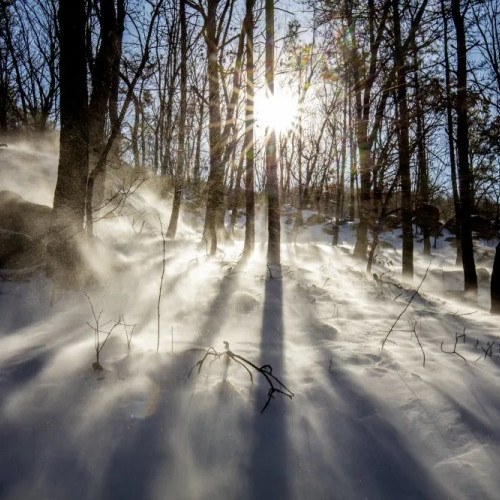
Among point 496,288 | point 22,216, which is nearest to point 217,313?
point 22,216

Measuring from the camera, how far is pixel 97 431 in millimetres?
1525

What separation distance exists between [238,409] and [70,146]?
11.8 ft

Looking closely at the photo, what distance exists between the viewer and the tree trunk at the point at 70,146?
3.90 m

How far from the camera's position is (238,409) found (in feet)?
5.71

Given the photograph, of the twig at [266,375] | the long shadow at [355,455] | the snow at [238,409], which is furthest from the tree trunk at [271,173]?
the long shadow at [355,455]

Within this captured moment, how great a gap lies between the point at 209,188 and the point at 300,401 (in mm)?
6733

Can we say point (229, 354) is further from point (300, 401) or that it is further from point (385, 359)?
point (385, 359)

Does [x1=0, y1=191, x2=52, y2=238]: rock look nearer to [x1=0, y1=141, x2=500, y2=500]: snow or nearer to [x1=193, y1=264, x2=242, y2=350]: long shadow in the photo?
[x1=0, y1=141, x2=500, y2=500]: snow

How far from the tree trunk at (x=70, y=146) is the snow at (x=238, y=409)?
59 centimetres

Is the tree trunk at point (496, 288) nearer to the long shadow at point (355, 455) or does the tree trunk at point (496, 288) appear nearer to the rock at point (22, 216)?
the long shadow at point (355, 455)

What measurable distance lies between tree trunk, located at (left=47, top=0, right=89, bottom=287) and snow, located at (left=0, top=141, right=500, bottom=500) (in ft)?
1.95

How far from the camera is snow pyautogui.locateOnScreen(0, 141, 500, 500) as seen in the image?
1.35 m

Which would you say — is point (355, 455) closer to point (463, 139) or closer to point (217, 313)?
point (217, 313)

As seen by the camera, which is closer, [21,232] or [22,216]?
[21,232]
